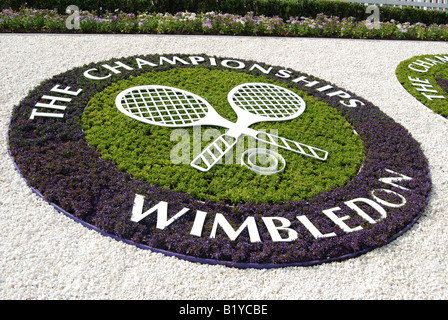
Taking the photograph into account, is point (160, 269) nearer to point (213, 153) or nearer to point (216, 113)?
point (213, 153)

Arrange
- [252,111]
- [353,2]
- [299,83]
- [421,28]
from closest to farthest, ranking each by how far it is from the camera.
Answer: [252,111], [299,83], [421,28], [353,2]

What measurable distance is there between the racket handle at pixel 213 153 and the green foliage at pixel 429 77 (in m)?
5.17

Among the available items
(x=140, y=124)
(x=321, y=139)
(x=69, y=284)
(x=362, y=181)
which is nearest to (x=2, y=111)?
(x=140, y=124)

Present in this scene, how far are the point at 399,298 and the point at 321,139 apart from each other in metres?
3.18

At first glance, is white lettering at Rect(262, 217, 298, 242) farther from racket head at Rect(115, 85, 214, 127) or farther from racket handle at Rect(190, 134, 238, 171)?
racket head at Rect(115, 85, 214, 127)

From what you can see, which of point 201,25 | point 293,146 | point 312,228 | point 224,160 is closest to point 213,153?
point 224,160

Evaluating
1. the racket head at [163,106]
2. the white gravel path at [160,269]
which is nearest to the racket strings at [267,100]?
the racket head at [163,106]

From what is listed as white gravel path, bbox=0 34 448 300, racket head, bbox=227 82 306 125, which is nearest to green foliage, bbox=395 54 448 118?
white gravel path, bbox=0 34 448 300

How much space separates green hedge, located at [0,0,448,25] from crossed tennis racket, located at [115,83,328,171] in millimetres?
6274

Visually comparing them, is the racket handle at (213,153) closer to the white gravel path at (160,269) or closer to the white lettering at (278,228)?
the white lettering at (278,228)

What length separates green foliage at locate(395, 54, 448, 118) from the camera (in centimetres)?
842

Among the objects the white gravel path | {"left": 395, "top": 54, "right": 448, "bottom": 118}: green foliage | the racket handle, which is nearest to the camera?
the white gravel path

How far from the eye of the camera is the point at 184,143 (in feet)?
20.0
